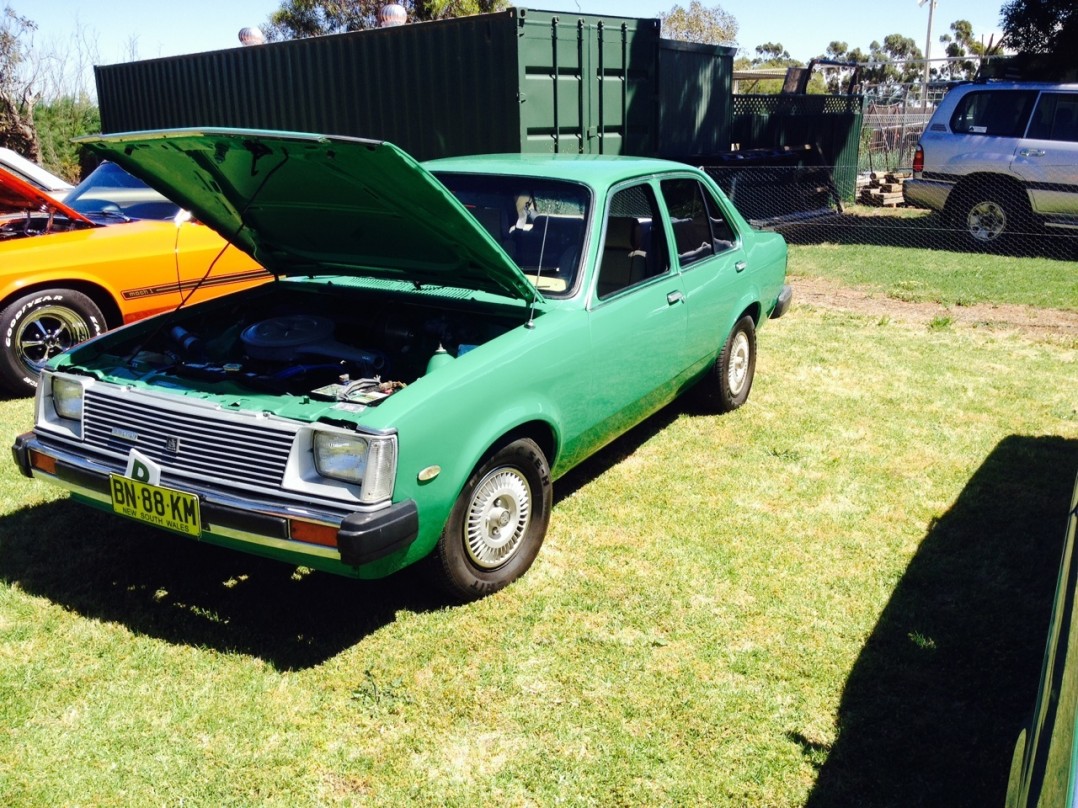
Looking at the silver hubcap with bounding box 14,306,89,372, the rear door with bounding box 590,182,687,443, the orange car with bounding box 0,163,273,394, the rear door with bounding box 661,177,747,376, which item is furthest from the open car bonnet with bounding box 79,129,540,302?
the silver hubcap with bounding box 14,306,89,372

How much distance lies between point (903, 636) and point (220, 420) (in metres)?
2.64

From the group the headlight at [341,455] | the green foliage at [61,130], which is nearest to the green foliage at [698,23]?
the green foliage at [61,130]

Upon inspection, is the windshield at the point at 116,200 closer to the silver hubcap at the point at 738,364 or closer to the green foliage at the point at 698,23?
the silver hubcap at the point at 738,364

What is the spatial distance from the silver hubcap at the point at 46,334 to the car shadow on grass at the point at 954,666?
5.27 meters

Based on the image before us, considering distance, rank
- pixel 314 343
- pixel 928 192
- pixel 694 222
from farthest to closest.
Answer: pixel 928 192 < pixel 694 222 < pixel 314 343

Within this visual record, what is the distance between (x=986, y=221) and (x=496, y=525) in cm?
1049

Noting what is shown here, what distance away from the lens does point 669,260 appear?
4.93 metres

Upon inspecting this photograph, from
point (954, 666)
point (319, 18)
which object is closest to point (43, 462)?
point (954, 666)

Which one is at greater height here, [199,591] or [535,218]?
[535,218]

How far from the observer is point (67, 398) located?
3742 millimetres

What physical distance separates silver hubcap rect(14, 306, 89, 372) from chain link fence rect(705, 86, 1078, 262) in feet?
27.6

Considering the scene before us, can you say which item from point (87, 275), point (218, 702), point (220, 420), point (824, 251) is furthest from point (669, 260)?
point (824, 251)

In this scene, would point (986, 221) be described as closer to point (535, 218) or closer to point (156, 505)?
point (535, 218)

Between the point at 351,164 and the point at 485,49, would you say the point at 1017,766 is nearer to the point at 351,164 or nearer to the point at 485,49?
the point at 351,164
